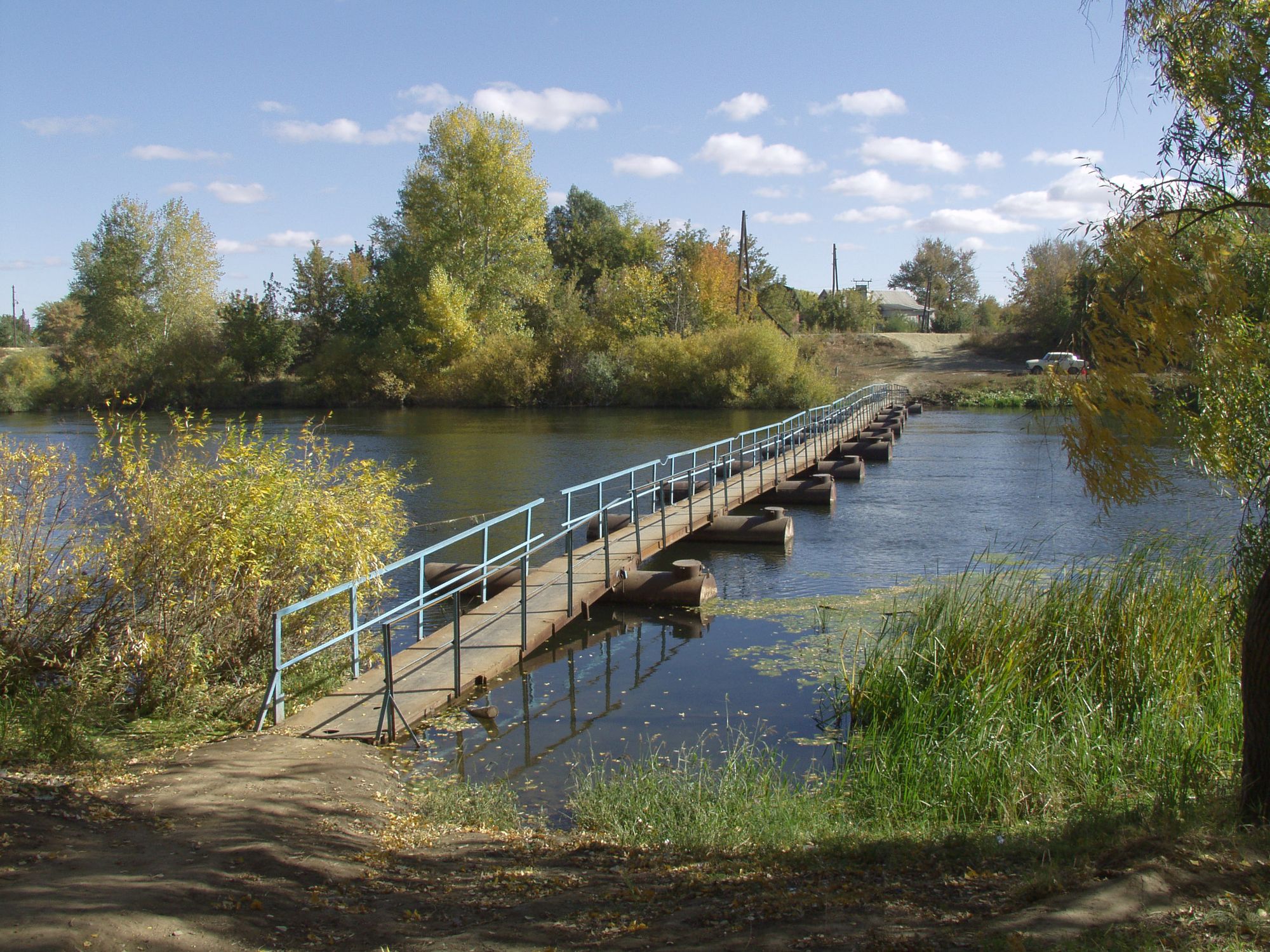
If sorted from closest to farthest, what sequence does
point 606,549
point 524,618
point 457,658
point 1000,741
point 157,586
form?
point 1000,741 < point 157,586 < point 457,658 < point 524,618 < point 606,549

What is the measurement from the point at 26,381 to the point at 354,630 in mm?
57300

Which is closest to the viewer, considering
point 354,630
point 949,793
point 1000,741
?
point 949,793

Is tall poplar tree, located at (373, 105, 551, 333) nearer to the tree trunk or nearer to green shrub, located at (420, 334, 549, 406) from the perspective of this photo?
green shrub, located at (420, 334, 549, 406)

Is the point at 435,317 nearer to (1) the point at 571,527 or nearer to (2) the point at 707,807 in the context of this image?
(1) the point at 571,527

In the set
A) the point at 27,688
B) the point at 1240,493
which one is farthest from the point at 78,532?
the point at 1240,493

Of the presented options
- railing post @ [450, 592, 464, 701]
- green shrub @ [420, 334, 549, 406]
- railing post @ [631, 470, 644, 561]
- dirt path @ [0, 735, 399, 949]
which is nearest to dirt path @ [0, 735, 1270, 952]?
dirt path @ [0, 735, 399, 949]

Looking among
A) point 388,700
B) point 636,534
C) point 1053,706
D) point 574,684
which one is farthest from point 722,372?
point 388,700

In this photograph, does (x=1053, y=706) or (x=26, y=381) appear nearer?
A: (x=1053, y=706)

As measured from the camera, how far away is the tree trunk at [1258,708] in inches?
198

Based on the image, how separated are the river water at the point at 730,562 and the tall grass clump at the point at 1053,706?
1.00 metres

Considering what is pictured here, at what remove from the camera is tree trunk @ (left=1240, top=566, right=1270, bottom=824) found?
504cm

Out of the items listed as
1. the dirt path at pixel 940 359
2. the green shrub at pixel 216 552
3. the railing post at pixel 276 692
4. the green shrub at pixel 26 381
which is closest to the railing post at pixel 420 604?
the green shrub at pixel 216 552

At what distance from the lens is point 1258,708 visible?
509 centimetres

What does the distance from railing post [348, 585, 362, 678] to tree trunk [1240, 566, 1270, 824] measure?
21.1 feet
